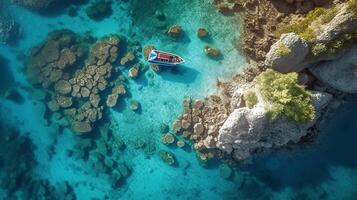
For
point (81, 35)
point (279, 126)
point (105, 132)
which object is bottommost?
point (105, 132)

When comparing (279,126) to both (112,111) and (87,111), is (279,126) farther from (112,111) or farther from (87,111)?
(87,111)

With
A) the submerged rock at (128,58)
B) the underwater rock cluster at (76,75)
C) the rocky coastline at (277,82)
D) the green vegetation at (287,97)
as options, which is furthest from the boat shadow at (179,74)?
the green vegetation at (287,97)

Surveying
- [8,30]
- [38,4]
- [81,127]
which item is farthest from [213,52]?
[8,30]

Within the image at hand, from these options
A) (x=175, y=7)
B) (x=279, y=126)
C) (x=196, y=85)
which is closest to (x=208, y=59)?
(x=196, y=85)

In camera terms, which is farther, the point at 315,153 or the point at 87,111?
the point at 87,111

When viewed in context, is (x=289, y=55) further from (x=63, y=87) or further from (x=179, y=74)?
(x=63, y=87)

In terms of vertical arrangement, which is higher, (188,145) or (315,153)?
(315,153)
